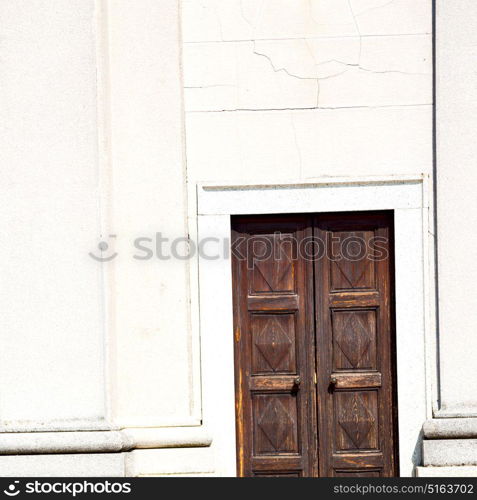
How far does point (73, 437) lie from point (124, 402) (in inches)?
20.4

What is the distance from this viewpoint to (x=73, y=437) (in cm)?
735

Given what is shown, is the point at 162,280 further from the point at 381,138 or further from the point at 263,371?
the point at 381,138

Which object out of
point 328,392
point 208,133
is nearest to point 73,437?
point 328,392

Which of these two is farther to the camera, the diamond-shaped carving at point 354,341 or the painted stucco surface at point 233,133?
the diamond-shaped carving at point 354,341

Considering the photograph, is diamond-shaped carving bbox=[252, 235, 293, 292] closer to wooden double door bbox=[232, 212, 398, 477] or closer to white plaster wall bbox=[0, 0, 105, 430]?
wooden double door bbox=[232, 212, 398, 477]

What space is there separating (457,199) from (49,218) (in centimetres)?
298

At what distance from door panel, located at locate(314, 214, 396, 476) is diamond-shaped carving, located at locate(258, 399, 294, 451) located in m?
0.26

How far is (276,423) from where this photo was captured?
25.8 ft

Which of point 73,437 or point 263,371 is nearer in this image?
point 73,437

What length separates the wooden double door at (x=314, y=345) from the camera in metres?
7.83
